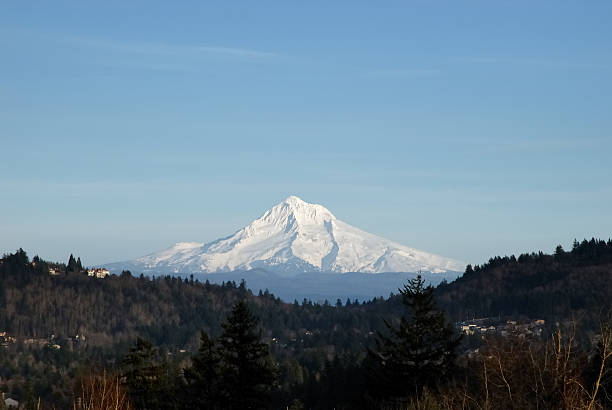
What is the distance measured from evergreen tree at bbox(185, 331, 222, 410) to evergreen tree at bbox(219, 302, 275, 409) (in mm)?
2395

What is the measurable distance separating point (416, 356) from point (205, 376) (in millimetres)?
16949

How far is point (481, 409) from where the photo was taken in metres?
36.5

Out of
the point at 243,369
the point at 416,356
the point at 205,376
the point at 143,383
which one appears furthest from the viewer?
the point at 143,383

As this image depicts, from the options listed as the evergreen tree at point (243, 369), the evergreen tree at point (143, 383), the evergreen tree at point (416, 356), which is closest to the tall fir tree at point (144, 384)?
the evergreen tree at point (143, 383)

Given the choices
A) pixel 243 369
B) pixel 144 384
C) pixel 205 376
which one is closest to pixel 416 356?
pixel 243 369

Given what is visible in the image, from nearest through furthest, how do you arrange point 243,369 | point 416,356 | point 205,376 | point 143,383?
point 243,369
point 416,356
point 205,376
point 143,383

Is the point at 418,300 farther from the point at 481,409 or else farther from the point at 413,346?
the point at 481,409

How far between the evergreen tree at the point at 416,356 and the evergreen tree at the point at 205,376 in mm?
12456

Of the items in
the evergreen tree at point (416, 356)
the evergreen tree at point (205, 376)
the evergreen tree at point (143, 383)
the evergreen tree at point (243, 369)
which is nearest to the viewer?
the evergreen tree at point (243, 369)

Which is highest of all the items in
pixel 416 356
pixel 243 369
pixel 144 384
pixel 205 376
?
pixel 416 356

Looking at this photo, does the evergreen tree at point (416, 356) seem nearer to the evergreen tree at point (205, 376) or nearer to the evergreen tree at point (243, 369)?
the evergreen tree at point (243, 369)

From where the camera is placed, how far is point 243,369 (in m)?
72.9

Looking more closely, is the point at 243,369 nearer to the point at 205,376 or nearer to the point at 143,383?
the point at 205,376

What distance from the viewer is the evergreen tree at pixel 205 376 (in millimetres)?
75125
